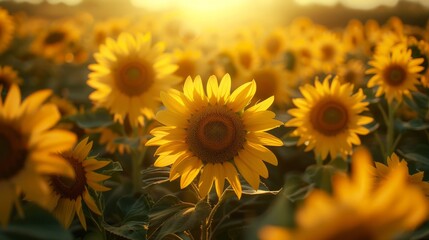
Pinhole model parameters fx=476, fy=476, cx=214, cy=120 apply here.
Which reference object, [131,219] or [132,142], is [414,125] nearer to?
[132,142]

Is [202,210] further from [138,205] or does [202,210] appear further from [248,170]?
[138,205]

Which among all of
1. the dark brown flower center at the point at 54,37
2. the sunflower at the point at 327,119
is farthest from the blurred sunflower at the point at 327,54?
the sunflower at the point at 327,119

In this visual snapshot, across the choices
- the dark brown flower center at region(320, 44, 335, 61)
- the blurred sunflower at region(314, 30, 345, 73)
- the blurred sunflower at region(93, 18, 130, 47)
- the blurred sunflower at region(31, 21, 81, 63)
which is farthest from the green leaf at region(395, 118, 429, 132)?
the blurred sunflower at region(31, 21, 81, 63)

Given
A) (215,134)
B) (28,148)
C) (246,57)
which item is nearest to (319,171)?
(215,134)

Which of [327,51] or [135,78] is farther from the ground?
[327,51]

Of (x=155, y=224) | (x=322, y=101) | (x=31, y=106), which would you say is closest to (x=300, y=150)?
(x=322, y=101)

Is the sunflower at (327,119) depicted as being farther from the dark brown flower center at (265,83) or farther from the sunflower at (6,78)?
the sunflower at (6,78)
